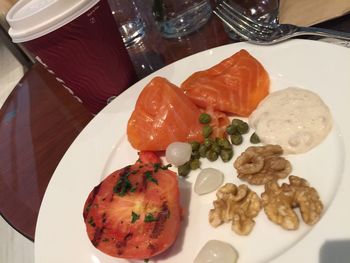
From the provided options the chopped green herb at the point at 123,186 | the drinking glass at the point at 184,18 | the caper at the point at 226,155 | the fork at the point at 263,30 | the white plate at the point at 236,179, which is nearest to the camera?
the white plate at the point at 236,179

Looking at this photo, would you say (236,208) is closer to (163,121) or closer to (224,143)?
(224,143)

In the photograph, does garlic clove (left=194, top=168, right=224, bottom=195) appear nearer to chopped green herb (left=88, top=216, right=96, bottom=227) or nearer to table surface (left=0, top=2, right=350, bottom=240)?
chopped green herb (left=88, top=216, right=96, bottom=227)

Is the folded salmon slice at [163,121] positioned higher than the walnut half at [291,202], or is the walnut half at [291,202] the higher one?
the folded salmon slice at [163,121]

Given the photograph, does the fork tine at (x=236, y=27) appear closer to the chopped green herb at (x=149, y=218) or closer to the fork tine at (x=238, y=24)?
the fork tine at (x=238, y=24)

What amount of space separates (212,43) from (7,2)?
31.5 inches

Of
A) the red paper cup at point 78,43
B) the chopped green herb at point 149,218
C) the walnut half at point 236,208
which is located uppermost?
the red paper cup at point 78,43

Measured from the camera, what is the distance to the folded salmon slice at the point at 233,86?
1.05 metres

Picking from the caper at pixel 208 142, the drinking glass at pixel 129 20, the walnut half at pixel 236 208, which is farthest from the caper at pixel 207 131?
the drinking glass at pixel 129 20

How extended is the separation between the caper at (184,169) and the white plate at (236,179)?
18 millimetres

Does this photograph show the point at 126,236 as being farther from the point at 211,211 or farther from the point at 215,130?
the point at 215,130

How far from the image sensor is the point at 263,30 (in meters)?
1.16

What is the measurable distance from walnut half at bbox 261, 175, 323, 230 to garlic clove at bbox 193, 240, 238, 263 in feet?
0.37

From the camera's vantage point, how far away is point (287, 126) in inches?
37.4

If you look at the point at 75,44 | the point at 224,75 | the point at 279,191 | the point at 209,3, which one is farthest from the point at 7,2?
the point at 279,191
